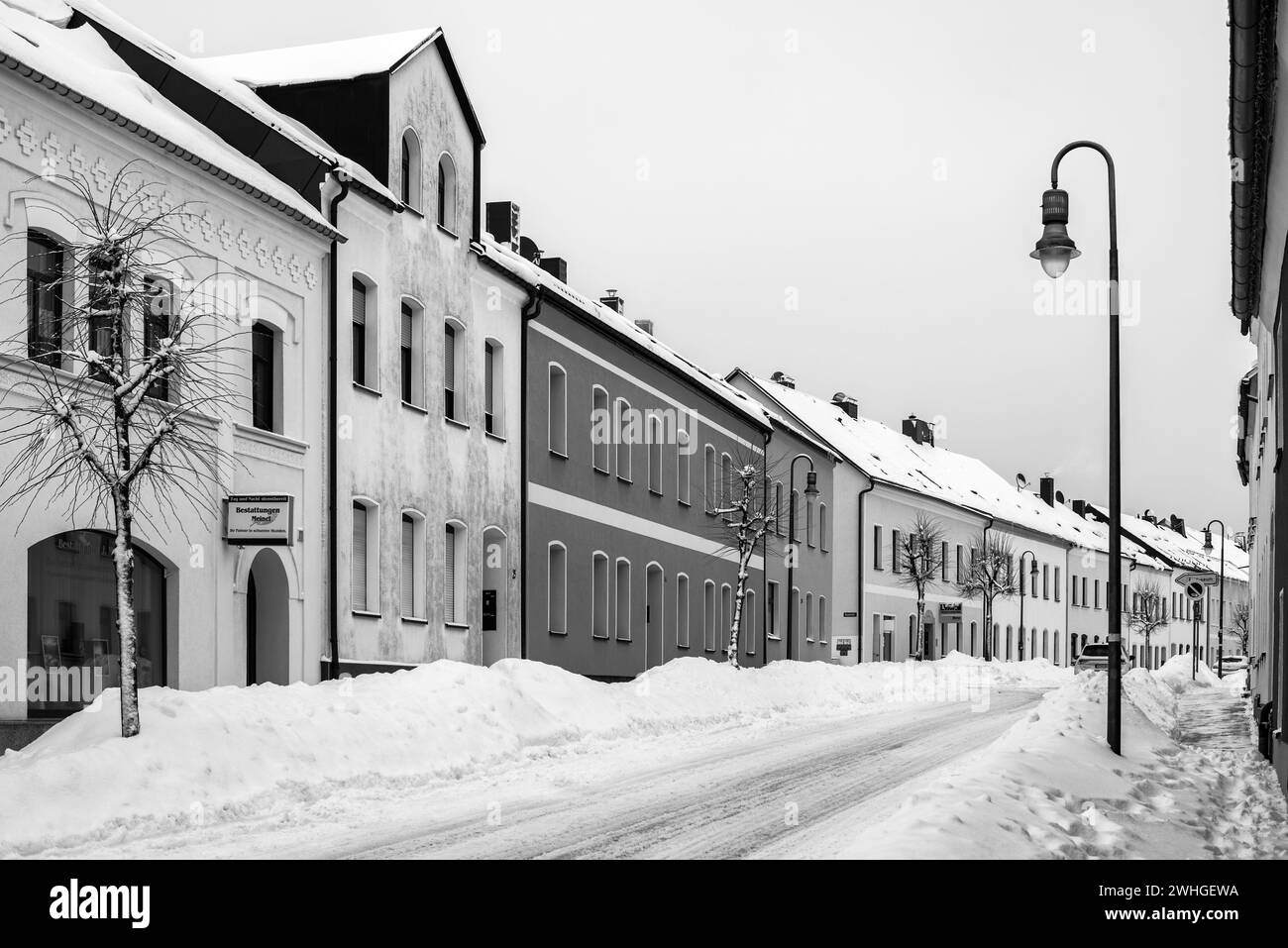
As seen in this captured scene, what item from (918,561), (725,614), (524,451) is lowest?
(725,614)

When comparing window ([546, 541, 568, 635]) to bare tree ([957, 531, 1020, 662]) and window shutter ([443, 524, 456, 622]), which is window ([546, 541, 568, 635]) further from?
bare tree ([957, 531, 1020, 662])

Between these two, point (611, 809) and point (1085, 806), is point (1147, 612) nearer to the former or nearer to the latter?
point (1085, 806)

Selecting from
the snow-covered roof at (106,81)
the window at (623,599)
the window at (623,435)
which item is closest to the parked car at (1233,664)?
the window at (623,599)

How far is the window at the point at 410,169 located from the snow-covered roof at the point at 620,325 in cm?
230

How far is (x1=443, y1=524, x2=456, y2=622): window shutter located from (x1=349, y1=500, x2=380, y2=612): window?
2.86m

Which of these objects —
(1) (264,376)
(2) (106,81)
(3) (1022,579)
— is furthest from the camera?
(3) (1022,579)

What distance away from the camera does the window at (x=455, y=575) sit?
2627 centimetres

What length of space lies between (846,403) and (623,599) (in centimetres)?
3885

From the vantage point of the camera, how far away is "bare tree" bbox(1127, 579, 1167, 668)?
311 feet

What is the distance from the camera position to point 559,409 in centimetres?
3216

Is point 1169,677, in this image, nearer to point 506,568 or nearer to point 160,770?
point 506,568

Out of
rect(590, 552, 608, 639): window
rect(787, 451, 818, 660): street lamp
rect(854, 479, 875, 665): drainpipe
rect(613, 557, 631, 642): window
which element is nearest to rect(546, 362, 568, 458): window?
rect(590, 552, 608, 639): window

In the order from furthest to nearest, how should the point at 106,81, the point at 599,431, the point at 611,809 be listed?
the point at 599,431 < the point at 106,81 < the point at 611,809

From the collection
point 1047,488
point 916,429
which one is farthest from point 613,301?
point 1047,488
